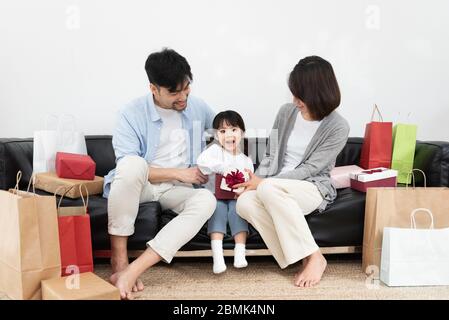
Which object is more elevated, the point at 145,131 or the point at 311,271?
the point at 145,131

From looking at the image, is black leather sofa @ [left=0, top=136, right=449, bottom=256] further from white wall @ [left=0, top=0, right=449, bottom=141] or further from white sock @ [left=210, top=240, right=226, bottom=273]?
white wall @ [left=0, top=0, right=449, bottom=141]

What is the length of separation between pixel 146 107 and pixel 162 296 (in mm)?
912

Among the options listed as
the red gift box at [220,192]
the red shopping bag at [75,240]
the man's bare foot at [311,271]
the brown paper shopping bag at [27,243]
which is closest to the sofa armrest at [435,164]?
the man's bare foot at [311,271]

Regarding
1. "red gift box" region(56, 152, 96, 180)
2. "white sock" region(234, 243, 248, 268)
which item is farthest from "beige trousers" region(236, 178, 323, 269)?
"red gift box" region(56, 152, 96, 180)

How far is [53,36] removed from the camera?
2.98 metres

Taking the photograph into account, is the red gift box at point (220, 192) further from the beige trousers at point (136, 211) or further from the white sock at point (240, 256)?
the white sock at point (240, 256)

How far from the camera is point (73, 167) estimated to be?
2416 mm

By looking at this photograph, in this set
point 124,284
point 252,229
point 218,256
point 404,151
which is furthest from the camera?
point 404,151

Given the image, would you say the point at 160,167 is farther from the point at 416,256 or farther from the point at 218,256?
the point at 416,256

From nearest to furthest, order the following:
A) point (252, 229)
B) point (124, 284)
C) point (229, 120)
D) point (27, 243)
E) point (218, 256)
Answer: point (27, 243)
point (124, 284)
point (218, 256)
point (252, 229)
point (229, 120)

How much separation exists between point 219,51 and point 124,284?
5.25 ft

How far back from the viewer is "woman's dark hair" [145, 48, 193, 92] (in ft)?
Answer: 7.25

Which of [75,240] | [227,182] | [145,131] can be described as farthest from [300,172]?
[75,240]
